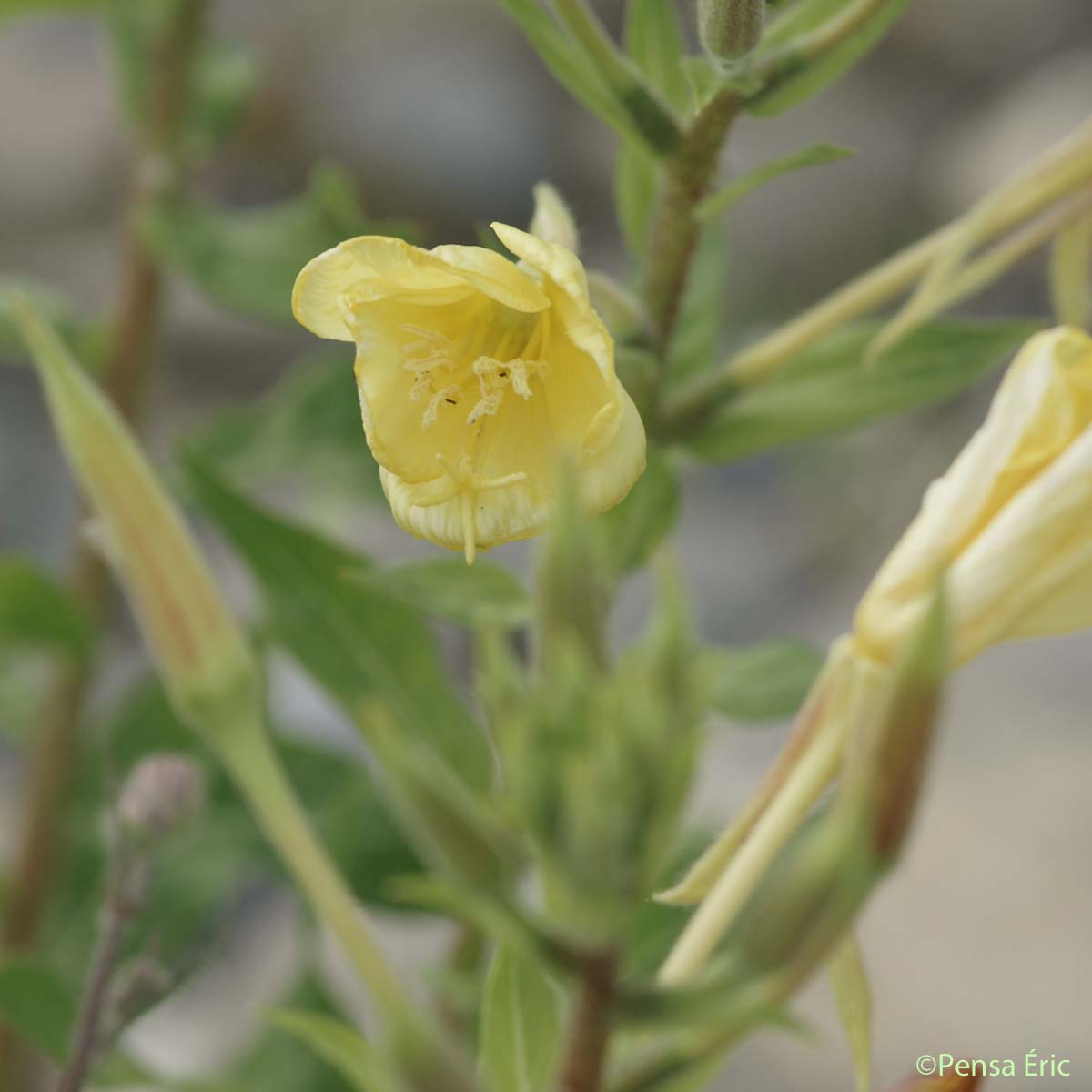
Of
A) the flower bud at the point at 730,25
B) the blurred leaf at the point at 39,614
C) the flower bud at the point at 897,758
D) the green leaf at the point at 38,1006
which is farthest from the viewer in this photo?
the blurred leaf at the point at 39,614

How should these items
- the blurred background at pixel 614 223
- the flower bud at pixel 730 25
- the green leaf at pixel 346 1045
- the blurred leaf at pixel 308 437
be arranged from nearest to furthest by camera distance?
1. the green leaf at pixel 346 1045
2. the flower bud at pixel 730 25
3. the blurred leaf at pixel 308 437
4. the blurred background at pixel 614 223

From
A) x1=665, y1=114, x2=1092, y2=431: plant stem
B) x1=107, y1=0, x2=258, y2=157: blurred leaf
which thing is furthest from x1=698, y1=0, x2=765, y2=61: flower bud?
x1=107, y1=0, x2=258, y2=157: blurred leaf

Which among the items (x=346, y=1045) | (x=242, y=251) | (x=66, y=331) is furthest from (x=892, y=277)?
(x=66, y=331)

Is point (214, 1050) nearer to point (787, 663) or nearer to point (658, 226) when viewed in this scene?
point (787, 663)

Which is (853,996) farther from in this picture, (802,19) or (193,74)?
(193,74)

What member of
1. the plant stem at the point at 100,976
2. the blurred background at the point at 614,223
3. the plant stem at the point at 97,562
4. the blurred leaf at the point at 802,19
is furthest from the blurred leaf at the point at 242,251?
the blurred background at the point at 614,223

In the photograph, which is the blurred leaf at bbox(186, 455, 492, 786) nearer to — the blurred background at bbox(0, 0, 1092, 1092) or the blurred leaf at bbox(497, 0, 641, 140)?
the blurred leaf at bbox(497, 0, 641, 140)

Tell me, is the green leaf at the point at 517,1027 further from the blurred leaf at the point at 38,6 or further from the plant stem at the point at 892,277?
the blurred leaf at the point at 38,6
